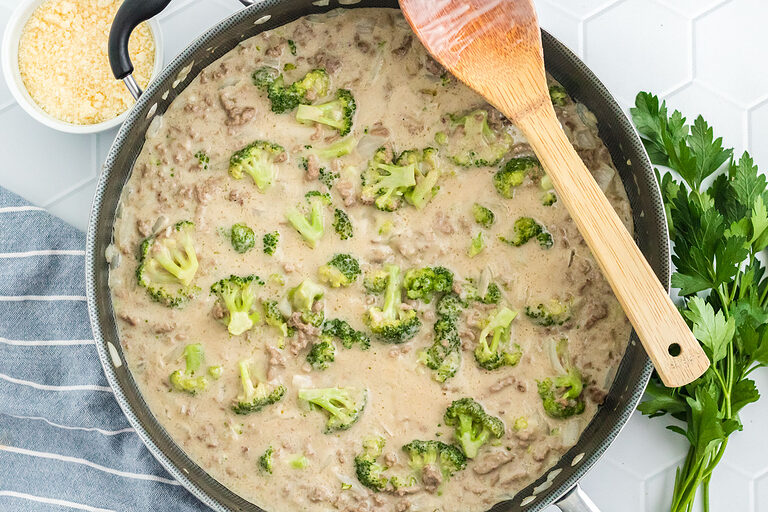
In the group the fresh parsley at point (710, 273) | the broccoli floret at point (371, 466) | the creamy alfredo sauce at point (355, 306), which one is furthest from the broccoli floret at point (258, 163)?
the fresh parsley at point (710, 273)

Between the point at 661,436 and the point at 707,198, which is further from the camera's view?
the point at 661,436

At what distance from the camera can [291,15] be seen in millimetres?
2939

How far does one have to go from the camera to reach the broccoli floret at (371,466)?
9.07ft

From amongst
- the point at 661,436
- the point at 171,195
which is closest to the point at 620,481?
the point at 661,436

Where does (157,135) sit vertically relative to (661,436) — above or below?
above

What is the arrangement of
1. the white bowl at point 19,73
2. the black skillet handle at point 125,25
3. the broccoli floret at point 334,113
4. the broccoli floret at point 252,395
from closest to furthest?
1. the black skillet handle at point 125,25
2. the broccoli floret at point 252,395
3. the broccoli floret at point 334,113
4. the white bowl at point 19,73

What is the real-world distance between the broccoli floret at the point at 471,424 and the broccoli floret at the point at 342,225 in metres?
0.69

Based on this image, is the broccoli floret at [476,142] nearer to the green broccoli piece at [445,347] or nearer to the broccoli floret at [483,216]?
the broccoli floret at [483,216]

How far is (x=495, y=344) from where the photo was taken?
2.78 metres

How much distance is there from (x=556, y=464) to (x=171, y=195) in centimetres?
166

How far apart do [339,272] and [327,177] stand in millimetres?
344

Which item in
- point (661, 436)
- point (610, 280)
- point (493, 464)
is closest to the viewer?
point (610, 280)

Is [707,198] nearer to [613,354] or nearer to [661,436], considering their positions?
[613,354]

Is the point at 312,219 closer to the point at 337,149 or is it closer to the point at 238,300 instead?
the point at 337,149
